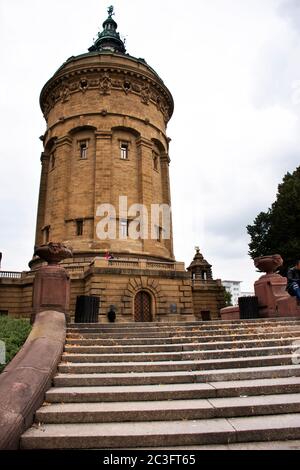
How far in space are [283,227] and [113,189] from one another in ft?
53.1

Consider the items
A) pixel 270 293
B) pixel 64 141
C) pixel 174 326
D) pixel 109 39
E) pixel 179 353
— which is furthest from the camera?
pixel 109 39

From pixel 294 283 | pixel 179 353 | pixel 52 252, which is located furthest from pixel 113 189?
pixel 179 353

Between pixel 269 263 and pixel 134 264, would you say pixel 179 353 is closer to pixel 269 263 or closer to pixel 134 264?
pixel 269 263

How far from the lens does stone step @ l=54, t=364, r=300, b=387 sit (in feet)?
18.4

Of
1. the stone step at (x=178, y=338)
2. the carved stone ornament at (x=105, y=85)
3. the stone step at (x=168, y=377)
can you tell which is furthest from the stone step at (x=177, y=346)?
the carved stone ornament at (x=105, y=85)

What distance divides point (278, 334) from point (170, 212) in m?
23.8

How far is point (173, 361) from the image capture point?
6746 mm

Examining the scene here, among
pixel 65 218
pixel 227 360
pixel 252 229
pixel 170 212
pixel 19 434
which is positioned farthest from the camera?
pixel 252 229

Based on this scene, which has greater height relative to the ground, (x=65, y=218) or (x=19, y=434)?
(x=65, y=218)

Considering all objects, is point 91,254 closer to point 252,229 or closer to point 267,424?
point 252,229

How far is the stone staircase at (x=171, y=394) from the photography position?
12.9ft

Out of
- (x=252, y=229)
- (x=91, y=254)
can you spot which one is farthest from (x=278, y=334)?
(x=252, y=229)

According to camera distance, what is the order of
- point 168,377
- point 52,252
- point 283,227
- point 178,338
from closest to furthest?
1. point 168,377
2. point 178,338
3. point 52,252
4. point 283,227
